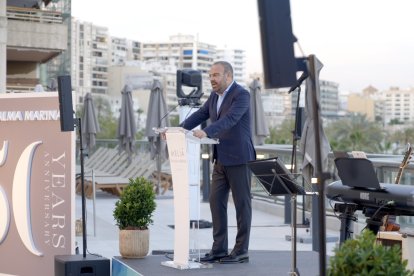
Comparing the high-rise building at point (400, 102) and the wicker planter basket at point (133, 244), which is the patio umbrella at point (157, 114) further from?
the high-rise building at point (400, 102)

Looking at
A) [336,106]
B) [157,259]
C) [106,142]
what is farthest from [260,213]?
[336,106]

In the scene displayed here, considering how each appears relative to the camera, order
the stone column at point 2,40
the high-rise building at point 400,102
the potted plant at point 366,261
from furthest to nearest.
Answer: the high-rise building at point 400,102
the stone column at point 2,40
the potted plant at point 366,261

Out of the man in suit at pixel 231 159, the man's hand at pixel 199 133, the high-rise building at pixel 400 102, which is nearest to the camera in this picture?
the man's hand at pixel 199 133

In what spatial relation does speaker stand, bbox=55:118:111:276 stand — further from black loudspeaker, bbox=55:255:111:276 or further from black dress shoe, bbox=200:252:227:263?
black dress shoe, bbox=200:252:227:263

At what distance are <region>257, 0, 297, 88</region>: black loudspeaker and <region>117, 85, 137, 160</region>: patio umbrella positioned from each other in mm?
17734

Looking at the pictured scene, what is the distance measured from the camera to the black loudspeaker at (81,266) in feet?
27.5

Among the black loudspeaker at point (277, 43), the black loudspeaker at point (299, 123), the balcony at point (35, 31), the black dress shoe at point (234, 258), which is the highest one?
the balcony at point (35, 31)

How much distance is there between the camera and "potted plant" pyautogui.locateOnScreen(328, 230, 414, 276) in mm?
4324

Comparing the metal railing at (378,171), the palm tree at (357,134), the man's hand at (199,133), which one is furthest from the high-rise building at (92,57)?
the man's hand at (199,133)

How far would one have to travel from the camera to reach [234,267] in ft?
27.6

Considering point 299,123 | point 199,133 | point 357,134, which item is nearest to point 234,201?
point 199,133

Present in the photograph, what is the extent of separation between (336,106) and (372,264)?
12380cm

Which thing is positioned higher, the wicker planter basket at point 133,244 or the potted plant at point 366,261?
the potted plant at point 366,261

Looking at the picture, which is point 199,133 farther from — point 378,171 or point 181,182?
point 378,171
